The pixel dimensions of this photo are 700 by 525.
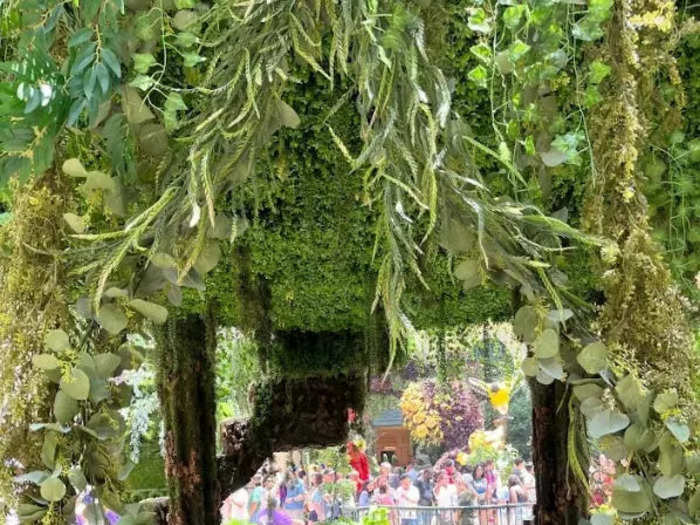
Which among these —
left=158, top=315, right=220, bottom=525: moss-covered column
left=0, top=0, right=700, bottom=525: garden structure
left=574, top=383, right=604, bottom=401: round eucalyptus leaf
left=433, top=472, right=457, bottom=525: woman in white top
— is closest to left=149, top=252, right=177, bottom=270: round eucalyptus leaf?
left=0, top=0, right=700, bottom=525: garden structure

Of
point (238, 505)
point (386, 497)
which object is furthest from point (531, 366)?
point (386, 497)

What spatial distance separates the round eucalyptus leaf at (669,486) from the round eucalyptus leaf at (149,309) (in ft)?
2.20

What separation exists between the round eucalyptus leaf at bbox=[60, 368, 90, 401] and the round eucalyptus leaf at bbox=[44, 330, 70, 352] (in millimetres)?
44

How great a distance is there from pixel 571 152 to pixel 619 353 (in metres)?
0.28

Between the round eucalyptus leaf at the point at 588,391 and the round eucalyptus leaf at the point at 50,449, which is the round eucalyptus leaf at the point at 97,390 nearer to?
the round eucalyptus leaf at the point at 50,449

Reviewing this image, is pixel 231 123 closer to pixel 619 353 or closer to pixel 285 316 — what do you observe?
pixel 619 353

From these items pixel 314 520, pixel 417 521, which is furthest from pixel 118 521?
pixel 314 520

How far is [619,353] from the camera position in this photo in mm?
975

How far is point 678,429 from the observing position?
0.90m

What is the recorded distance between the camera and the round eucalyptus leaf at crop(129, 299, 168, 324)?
93 cm

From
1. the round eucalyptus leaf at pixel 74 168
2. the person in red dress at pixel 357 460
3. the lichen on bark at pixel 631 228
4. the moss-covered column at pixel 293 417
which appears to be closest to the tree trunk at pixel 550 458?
the moss-covered column at pixel 293 417

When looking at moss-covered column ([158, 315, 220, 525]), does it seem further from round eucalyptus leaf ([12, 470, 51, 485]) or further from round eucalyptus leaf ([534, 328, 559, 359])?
round eucalyptus leaf ([534, 328, 559, 359])

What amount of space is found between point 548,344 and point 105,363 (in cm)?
58

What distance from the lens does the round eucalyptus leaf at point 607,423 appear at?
928mm
